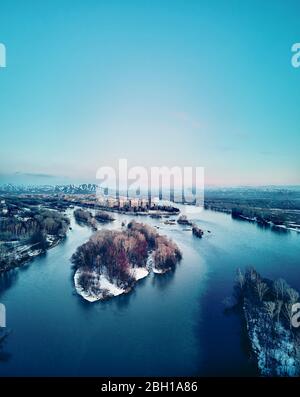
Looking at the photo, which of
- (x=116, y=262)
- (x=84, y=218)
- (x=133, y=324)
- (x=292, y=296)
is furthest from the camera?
(x=84, y=218)

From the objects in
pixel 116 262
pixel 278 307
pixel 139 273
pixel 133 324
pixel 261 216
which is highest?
pixel 261 216

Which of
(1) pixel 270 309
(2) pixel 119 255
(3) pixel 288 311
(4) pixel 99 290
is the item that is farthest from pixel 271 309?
(2) pixel 119 255

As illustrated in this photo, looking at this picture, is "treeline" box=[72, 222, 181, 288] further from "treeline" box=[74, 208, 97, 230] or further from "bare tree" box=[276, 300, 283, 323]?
"treeline" box=[74, 208, 97, 230]

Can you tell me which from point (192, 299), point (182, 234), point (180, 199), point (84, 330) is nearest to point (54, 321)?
point (84, 330)

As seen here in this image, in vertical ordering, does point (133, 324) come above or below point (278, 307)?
below

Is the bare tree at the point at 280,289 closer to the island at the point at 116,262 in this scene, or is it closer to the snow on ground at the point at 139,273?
the island at the point at 116,262

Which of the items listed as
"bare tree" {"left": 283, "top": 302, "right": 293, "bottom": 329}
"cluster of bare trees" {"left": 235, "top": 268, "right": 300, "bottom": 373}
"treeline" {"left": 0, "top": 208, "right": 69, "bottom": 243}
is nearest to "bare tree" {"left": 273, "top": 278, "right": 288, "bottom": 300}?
"cluster of bare trees" {"left": 235, "top": 268, "right": 300, "bottom": 373}

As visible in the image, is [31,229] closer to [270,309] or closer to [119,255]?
[119,255]
